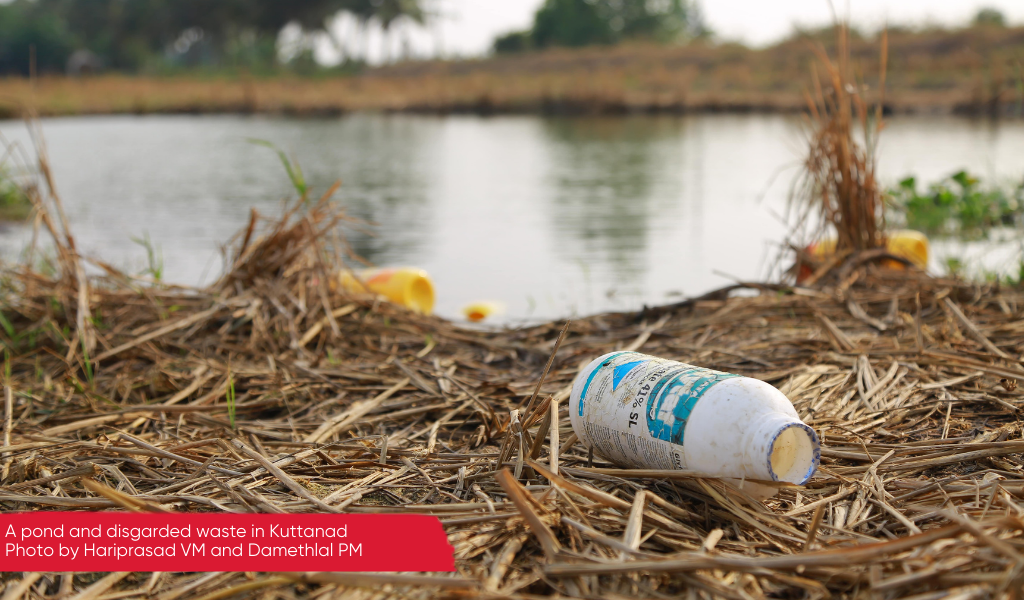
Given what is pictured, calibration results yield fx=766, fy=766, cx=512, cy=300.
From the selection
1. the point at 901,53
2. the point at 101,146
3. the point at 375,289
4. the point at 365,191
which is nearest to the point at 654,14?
the point at 901,53

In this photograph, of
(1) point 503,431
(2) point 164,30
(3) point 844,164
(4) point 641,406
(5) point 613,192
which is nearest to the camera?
(4) point 641,406

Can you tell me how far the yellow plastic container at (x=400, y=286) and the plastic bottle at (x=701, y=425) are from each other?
228 centimetres

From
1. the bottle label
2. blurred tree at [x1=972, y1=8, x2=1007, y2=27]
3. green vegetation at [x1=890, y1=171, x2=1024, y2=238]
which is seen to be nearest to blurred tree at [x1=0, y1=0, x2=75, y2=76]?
blurred tree at [x1=972, y1=8, x2=1007, y2=27]

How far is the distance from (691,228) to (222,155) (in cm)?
1065

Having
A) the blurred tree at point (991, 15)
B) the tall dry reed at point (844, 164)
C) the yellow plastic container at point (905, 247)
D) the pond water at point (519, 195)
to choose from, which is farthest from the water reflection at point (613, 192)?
the blurred tree at point (991, 15)

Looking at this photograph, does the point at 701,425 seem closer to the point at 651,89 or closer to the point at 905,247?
the point at 905,247

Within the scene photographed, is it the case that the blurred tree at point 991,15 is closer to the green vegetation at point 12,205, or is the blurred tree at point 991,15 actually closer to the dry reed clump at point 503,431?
the green vegetation at point 12,205

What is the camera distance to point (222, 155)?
1477 centimetres

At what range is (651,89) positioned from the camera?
1074 inches

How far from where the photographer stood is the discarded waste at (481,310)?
4668 millimetres

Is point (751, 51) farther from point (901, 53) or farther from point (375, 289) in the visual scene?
point (375, 289)

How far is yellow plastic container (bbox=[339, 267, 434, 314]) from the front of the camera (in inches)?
166
